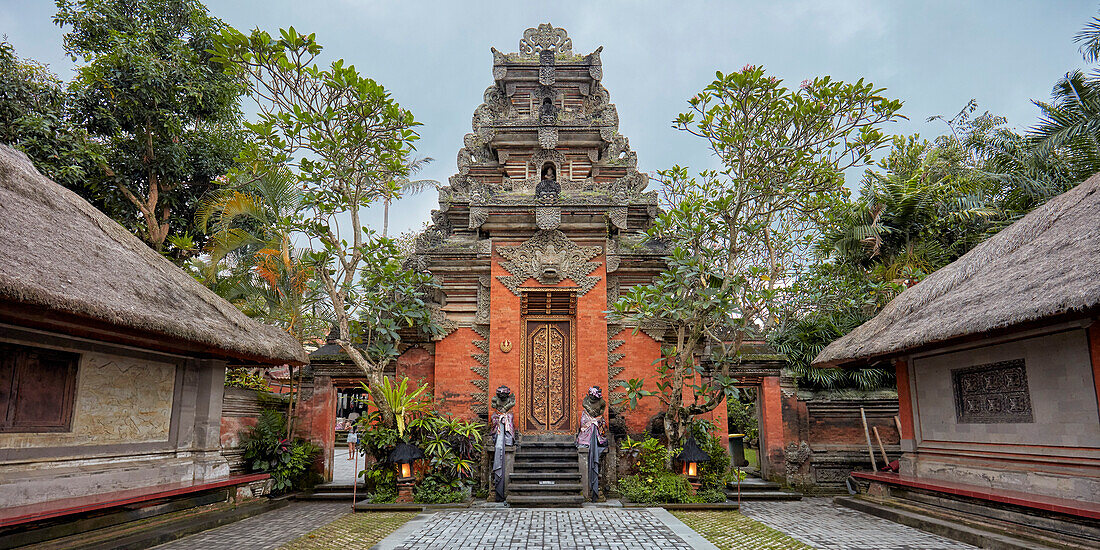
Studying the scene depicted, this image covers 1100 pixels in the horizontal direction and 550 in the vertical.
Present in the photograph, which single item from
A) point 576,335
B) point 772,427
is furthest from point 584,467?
point 772,427

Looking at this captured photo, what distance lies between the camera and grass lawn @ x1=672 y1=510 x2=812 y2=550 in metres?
6.77

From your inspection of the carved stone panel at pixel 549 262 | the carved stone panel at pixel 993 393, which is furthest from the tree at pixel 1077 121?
the carved stone panel at pixel 549 262

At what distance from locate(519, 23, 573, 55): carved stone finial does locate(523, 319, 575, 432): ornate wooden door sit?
6.61m

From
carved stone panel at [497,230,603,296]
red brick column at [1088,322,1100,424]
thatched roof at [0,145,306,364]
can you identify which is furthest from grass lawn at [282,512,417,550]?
red brick column at [1088,322,1100,424]

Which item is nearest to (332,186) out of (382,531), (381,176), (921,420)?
(381,176)

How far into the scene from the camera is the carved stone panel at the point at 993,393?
24.5 feet

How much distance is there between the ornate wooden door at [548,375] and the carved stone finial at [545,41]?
6.61 meters

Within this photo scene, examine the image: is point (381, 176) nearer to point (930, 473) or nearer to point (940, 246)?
point (930, 473)

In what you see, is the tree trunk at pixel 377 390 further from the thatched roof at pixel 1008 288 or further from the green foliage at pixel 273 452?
the thatched roof at pixel 1008 288

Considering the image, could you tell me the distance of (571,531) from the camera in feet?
24.1

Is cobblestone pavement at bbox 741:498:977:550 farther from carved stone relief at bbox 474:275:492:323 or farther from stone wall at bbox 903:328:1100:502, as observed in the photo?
carved stone relief at bbox 474:275:492:323

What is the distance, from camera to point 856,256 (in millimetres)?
12578

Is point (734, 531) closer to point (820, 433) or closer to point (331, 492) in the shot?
point (820, 433)

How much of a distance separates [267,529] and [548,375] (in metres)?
5.21
